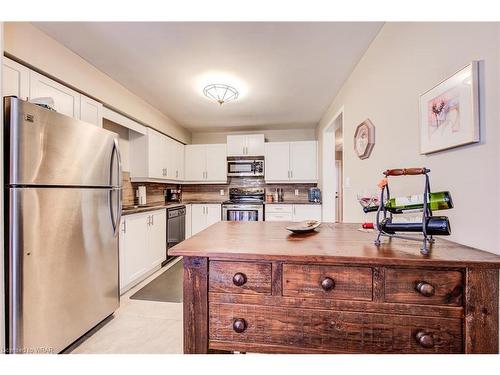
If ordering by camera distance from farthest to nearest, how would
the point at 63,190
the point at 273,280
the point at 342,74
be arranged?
the point at 342,74, the point at 63,190, the point at 273,280

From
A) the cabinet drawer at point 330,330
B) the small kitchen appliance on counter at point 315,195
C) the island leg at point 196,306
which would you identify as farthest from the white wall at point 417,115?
the small kitchen appliance on counter at point 315,195

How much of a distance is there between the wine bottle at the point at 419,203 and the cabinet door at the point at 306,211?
3.25 m

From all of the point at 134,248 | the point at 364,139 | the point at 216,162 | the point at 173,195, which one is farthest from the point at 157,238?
the point at 364,139

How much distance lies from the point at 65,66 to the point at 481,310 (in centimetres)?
308

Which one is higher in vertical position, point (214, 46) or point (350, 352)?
point (214, 46)

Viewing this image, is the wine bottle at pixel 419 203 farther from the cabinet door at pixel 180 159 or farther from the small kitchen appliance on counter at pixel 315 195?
the cabinet door at pixel 180 159

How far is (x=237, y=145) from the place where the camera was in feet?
15.5

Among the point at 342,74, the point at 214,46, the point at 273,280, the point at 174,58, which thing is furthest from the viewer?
the point at 342,74

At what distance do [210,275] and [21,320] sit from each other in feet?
4.31

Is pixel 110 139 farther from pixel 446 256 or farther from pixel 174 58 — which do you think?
pixel 446 256

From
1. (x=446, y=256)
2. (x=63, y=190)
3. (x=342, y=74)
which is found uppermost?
(x=342, y=74)

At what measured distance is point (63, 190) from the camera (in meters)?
1.63

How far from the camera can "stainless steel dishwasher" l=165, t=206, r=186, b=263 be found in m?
3.82

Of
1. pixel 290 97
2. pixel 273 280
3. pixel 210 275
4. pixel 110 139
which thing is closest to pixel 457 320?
pixel 273 280
